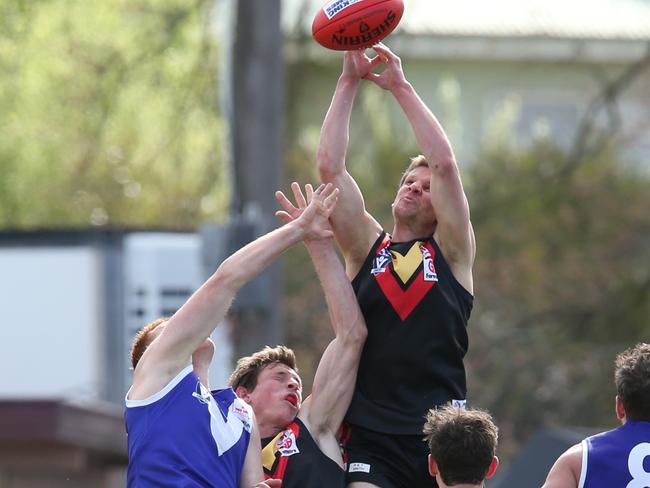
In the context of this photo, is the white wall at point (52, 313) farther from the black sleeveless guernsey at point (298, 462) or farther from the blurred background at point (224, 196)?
the black sleeveless guernsey at point (298, 462)

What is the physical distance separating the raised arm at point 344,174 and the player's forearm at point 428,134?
25 centimetres

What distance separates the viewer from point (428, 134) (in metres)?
6.84

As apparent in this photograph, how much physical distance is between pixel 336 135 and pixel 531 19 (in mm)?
21348

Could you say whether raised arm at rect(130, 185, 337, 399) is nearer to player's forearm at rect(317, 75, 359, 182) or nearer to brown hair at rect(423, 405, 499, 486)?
player's forearm at rect(317, 75, 359, 182)

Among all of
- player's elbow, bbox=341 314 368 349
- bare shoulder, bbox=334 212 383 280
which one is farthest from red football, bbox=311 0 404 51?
player's elbow, bbox=341 314 368 349

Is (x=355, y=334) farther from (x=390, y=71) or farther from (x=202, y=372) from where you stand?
(x=390, y=71)

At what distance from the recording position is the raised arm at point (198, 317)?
6.30 m

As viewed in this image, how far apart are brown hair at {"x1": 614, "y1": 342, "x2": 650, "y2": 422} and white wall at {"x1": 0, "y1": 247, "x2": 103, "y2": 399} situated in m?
10.4

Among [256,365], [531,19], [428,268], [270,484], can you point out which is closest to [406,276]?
[428,268]

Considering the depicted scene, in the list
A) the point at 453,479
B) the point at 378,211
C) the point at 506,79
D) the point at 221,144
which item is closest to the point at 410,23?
the point at 506,79

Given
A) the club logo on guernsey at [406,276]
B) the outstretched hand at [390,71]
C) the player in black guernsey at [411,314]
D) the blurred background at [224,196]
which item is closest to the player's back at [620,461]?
the player in black guernsey at [411,314]

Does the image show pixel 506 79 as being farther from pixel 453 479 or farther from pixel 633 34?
pixel 453 479

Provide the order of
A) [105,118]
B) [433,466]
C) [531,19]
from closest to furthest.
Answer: [433,466], [105,118], [531,19]

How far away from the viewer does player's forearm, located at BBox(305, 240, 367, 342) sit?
6832 millimetres
